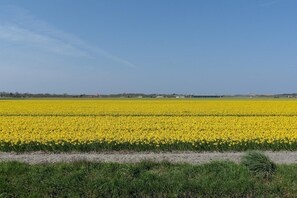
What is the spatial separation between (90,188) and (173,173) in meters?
2.46

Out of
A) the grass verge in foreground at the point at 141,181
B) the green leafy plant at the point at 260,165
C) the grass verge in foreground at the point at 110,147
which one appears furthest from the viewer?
the grass verge in foreground at the point at 110,147

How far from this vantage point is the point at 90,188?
9.41 meters

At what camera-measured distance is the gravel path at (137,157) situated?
1401 cm

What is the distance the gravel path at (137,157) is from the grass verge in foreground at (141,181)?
7.26 feet

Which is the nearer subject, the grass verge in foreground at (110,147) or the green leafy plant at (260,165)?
the green leafy plant at (260,165)

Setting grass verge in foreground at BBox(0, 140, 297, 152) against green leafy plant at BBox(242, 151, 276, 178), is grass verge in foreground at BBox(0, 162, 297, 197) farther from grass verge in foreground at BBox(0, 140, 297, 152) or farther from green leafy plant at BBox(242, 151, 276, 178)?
grass verge in foreground at BBox(0, 140, 297, 152)

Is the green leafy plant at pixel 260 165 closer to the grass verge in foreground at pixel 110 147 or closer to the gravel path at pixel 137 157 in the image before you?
the gravel path at pixel 137 157

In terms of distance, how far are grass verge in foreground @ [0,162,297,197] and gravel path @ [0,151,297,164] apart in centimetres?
221

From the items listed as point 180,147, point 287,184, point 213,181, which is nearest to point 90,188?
point 213,181

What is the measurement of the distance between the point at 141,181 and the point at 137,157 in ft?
16.6

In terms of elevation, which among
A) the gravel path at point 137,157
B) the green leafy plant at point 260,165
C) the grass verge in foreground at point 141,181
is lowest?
the gravel path at point 137,157

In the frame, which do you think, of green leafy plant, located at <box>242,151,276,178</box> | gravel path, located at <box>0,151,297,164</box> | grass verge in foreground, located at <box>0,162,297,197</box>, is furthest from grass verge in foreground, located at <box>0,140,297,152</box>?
green leafy plant, located at <box>242,151,276,178</box>

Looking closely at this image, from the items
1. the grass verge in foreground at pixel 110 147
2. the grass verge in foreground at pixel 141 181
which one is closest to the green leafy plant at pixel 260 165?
the grass verge in foreground at pixel 141 181

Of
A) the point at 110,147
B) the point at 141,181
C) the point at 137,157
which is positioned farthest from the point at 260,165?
the point at 110,147
